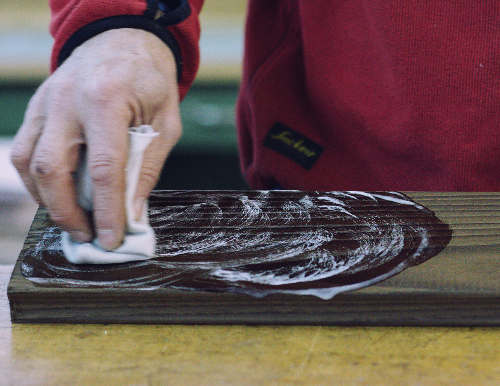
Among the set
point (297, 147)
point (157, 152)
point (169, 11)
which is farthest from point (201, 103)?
point (157, 152)

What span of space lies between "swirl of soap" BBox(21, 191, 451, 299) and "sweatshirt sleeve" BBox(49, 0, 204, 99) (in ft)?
0.77

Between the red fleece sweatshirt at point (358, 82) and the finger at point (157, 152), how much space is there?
0.13 meters

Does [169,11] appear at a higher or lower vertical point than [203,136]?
higher

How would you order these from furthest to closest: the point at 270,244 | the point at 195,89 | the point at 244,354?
the point at 195,89, the point at 270,244, the point at 244,354

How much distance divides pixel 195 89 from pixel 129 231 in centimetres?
212

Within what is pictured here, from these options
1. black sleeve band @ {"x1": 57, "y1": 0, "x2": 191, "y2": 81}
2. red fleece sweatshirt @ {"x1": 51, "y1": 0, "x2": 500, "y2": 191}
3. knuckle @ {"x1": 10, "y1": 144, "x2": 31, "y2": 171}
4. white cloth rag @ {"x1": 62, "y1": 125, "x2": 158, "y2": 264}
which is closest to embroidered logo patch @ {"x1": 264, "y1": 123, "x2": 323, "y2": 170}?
red fleece sweatshirt @ {"x1": 51, "y1": 0, "x2": 500, "y2": 191}

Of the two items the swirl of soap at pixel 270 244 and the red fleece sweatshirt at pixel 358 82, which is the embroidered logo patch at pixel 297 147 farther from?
the swirl of soap at pixel 270 244

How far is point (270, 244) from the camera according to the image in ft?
2.38

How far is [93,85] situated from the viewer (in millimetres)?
656

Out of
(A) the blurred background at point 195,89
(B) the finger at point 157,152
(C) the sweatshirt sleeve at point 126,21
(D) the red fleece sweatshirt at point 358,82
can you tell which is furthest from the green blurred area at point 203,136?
(B) the finger at point 157,152

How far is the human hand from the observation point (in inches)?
25.8

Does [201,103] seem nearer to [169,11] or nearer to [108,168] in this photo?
[169,11]

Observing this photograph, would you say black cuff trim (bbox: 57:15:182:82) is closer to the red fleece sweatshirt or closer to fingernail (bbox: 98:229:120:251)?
the red fleece sweatshirt

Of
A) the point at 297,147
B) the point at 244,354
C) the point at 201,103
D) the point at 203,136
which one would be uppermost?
the point at 297,147
